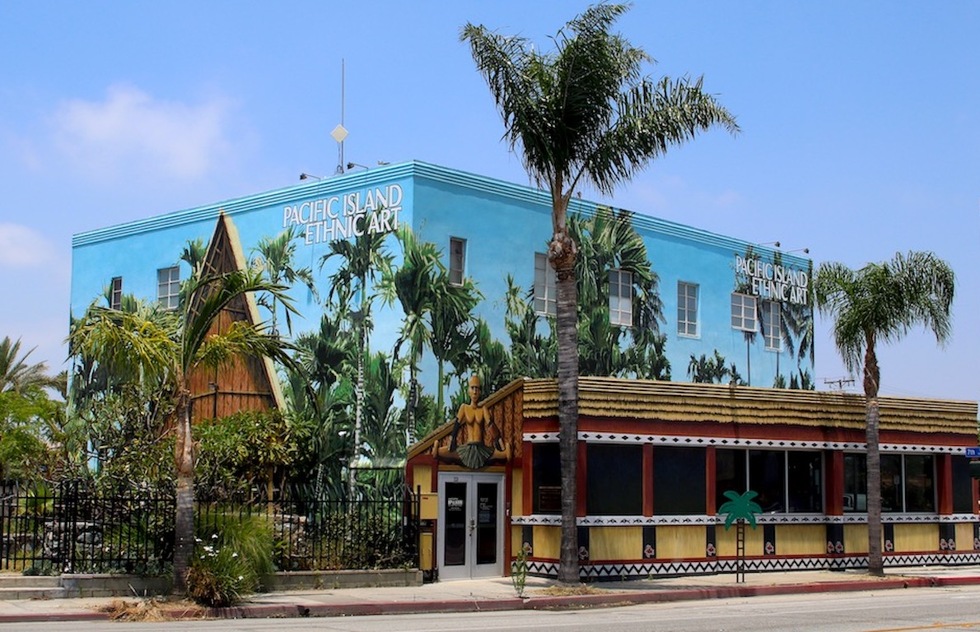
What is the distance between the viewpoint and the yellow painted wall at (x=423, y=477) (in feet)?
80.3

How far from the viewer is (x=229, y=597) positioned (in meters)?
18.5

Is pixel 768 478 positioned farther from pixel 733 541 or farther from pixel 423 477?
pixel 423 477

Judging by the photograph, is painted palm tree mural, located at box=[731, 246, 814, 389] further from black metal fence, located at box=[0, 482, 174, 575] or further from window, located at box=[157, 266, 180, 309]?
black metal fence, located at box=[0, 482, 174, 575]

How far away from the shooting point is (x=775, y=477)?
1069 inches

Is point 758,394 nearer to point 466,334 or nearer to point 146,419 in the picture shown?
point 466,334

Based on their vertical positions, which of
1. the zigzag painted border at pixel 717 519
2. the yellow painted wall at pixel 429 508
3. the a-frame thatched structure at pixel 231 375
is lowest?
the zigzag painted border at pixel 717 519

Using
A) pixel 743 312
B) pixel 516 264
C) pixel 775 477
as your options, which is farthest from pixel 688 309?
pixel 775 477

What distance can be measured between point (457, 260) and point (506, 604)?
10.2 m

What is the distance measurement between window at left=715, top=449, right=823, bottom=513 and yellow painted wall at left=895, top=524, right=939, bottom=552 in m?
2.38

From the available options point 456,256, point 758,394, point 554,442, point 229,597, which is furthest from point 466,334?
point 229,597

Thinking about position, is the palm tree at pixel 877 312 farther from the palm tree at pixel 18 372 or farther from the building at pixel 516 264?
the palm tree at pixel 18 372

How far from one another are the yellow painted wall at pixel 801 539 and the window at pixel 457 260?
357 inches

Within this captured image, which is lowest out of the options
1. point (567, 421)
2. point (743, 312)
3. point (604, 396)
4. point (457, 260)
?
point (567, 421)

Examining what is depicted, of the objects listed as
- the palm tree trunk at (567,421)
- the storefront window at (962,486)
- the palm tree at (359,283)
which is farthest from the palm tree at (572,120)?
the storefront window at (962,486)
